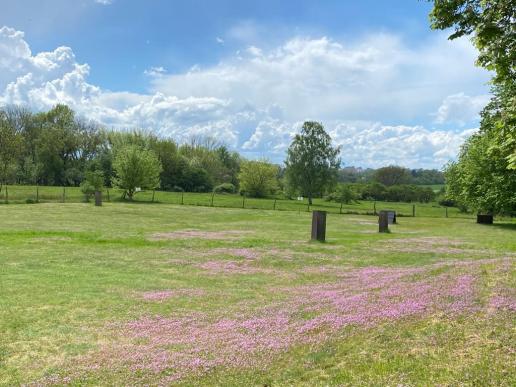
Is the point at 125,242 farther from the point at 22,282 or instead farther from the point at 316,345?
the point at 316,345

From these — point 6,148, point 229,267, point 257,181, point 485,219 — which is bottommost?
point 229,267

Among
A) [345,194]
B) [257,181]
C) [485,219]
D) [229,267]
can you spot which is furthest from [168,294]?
[257,181]

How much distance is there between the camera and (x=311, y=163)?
8425 cm

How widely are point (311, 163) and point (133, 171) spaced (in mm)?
35182

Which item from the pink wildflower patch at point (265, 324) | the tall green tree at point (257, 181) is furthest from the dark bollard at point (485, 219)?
the tall green tree at point (257, 181)

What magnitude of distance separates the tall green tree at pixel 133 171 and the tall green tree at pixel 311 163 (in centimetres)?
2956

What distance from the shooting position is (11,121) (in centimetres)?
9394

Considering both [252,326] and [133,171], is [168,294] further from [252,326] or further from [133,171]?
[133,171]

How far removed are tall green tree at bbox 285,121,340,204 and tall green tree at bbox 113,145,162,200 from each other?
29.6m

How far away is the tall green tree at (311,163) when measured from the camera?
8425cm

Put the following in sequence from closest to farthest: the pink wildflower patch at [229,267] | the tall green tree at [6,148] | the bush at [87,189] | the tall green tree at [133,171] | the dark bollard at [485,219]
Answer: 1. the pink wildflower patch at [229,267]
2. the dark bollard at [485,219]
3. the bush at [87,189]
4. the tall green tree at [6,148]
5. the tall green tree at [133,171]

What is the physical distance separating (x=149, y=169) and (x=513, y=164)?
59738 millimetres

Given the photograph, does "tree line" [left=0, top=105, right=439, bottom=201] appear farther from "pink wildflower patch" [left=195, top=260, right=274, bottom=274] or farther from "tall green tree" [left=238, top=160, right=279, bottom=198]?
"pink wildflower patch" [left=195, top=260, right=274, bottom=274]

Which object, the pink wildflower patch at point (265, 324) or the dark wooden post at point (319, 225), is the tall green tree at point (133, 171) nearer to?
the dark wooden post at point (319, 225)
